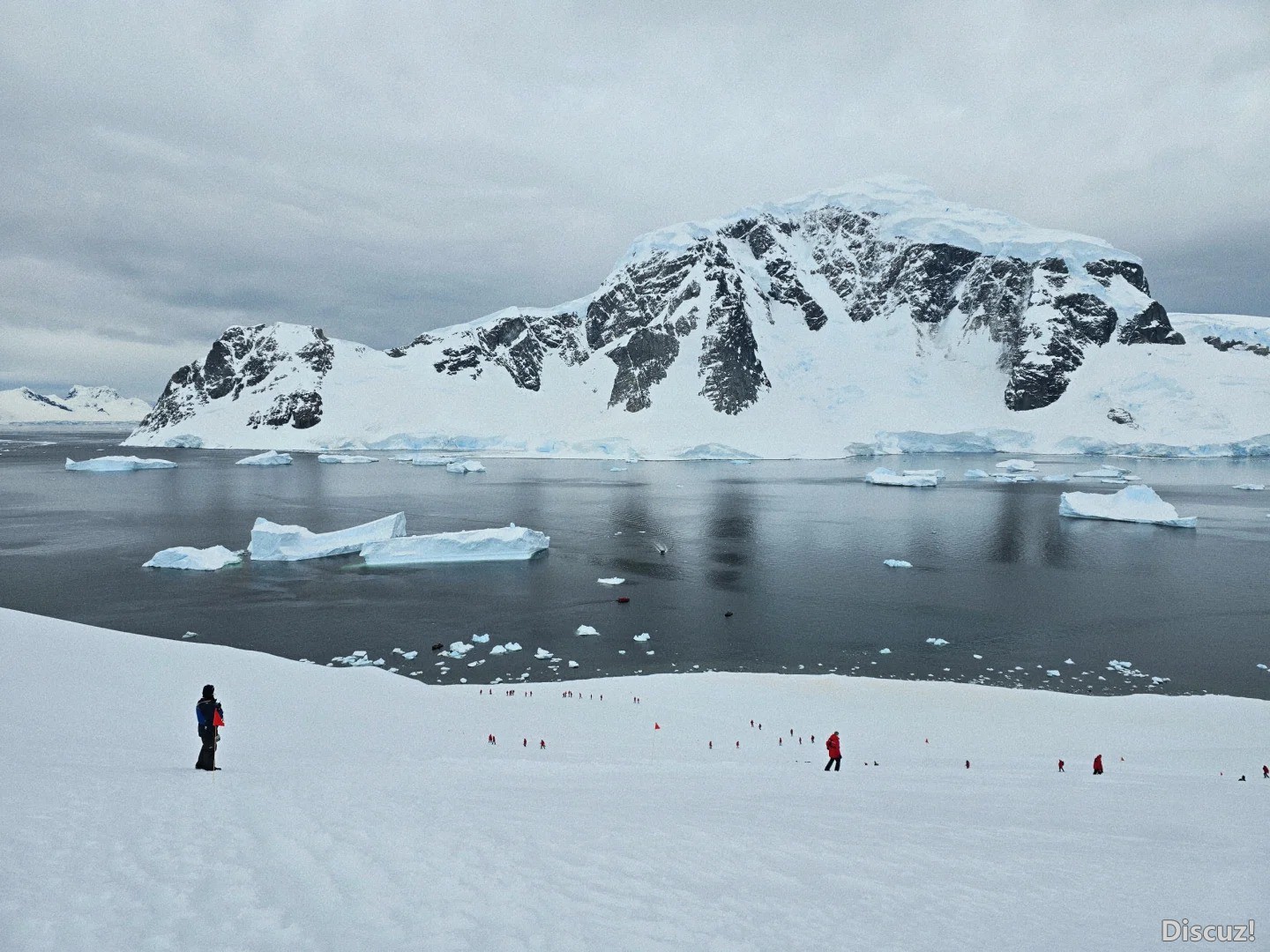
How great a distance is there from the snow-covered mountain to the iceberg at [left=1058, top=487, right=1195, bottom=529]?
80.7 meters

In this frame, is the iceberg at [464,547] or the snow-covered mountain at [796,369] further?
the snow-covered mountain at [796,369]

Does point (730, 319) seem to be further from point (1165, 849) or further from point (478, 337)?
point (1165, 849)

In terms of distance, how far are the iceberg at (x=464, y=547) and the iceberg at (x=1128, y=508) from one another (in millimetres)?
48747

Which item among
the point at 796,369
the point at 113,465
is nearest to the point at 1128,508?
the point at 796,369

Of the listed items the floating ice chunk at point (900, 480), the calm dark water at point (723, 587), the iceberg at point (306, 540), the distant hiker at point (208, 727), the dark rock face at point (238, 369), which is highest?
the dark rock face at point (238, 369)

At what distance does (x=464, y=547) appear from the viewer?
148 feet

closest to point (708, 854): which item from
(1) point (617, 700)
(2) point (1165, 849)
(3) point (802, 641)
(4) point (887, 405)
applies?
(2) point (1165, 849)

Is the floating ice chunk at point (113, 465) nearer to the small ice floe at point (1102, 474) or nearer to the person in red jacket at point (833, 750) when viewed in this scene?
the person in red jacket at point (833, 750)

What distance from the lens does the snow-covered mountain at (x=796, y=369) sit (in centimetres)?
15038

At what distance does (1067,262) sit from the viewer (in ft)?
576

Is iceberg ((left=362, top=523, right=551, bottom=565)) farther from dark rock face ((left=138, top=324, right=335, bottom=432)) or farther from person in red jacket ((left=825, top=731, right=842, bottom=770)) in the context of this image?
dark rock face ((left=138, top=324, right=335, bottom=432))

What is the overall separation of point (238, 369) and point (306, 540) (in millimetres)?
159649

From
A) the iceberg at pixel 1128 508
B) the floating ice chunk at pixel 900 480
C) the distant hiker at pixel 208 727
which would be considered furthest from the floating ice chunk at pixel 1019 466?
the distant hiker at pixel 208 727

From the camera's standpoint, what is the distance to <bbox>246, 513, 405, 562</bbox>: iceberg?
4366 cm
